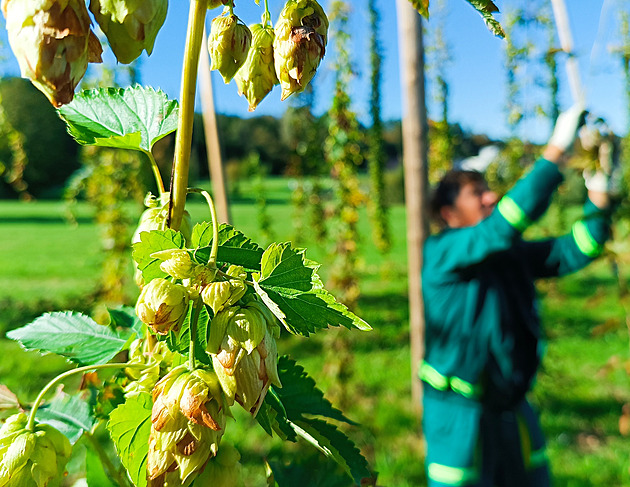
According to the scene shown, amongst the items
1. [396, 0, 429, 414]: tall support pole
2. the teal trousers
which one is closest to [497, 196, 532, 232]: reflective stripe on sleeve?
[396, 0, 429, 414]: tall support pole

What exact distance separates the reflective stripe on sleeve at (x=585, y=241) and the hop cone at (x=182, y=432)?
7.66 feet

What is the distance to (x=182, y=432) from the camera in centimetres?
36

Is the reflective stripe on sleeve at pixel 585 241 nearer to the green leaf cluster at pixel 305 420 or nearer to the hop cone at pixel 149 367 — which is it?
the green leaf cluster at pixel 305 420

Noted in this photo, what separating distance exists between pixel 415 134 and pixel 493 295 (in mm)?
891

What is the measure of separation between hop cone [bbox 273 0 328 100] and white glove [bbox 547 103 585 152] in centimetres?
223

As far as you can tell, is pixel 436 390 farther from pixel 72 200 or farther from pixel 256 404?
pixel 72 200

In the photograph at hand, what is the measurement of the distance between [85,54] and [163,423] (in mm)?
235

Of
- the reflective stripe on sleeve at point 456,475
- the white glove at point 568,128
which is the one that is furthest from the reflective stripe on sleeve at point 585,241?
the reflective stripe on sleeve at point 456,475

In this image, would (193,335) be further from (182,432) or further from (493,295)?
(493,295)

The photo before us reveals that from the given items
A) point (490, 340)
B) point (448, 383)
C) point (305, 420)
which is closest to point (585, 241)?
point (490, 340)

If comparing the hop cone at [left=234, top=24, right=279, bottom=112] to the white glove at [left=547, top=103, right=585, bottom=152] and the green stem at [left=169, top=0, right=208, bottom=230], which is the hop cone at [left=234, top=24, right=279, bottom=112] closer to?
the green stem at [left=169, top=0, right=208, bottom=230]

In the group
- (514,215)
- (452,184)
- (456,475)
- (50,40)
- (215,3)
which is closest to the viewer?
(50,40)

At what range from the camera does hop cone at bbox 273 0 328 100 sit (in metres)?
0.41

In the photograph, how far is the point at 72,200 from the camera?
3.71m
